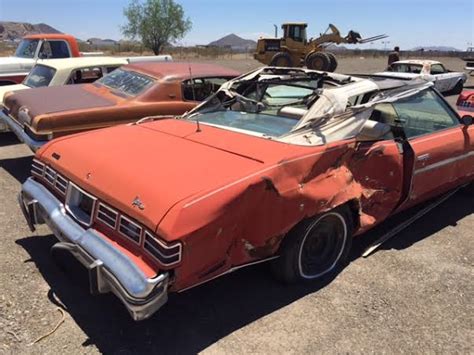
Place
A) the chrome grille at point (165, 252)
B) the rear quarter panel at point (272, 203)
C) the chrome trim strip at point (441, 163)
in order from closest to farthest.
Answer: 1. the chrome grille at point (165, 252)
2. the rear quarter panel at point (272, 203)
3. the chrome trim strip at point (441, 163)

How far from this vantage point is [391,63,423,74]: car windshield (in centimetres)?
1469

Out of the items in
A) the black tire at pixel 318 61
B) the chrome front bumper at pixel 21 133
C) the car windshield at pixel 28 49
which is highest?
the car windshield at pixel 28 49

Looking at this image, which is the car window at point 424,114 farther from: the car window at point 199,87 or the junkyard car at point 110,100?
the car window at point 199,87

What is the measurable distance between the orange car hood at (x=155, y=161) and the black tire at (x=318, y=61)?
19.5 m

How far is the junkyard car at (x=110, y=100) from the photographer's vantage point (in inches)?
223

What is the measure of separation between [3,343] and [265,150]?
6.73 feet

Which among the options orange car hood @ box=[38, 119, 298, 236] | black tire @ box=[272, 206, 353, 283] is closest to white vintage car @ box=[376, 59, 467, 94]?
black tire @ box=[272, 206, 353, 283]

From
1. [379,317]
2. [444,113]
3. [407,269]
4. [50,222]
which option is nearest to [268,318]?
[379,317]

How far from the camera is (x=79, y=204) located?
329 centimetres

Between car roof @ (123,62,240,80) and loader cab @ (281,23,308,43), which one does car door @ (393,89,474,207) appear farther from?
loader cab @ (281,23,308,43)

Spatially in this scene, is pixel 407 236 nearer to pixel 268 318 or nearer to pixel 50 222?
pixel 268 318

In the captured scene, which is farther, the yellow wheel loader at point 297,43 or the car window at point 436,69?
the yellow wheel loader at point 297,43

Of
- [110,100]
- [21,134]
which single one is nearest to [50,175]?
[21,134]

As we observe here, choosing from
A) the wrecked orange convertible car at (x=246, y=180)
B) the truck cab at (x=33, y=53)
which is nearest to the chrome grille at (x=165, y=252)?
the wrecked orange convertible car at (x=246, y=180)
